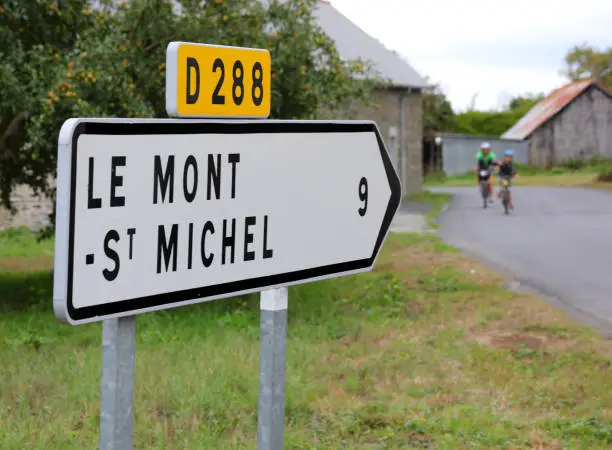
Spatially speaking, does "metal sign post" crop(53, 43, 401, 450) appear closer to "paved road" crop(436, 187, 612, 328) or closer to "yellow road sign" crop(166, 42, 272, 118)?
"yellow road sign" crop(166, 42, 272, 118)

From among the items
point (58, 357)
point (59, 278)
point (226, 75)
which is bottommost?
Answer: point (58, 357)

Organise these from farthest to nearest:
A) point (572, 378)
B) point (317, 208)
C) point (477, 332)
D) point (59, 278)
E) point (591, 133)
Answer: point (591, 133), point (477, 332), point (572, 378), point (317, 208), point (59, 278)

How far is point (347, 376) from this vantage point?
772cm

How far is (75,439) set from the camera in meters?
5.93

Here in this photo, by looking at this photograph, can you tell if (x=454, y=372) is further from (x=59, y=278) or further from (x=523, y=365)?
(x=59, y=278)

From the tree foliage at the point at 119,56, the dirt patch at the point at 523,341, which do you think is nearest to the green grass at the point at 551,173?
the tree foliage at the point at 119,56

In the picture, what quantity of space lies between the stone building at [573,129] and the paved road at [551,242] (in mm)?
33358

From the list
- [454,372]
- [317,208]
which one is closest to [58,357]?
[454,372]

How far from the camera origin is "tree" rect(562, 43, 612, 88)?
84.7 m

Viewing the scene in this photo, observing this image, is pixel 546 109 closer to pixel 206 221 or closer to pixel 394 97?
pixel 394 97

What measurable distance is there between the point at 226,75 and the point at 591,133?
63306 mm

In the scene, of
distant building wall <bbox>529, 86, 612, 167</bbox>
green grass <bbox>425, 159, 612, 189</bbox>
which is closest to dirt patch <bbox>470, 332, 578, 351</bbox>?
green grass <bbox>425, 159, 612, 189</bbox>

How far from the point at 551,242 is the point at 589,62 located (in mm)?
73769

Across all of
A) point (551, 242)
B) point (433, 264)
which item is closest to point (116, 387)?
point (433, 264)
